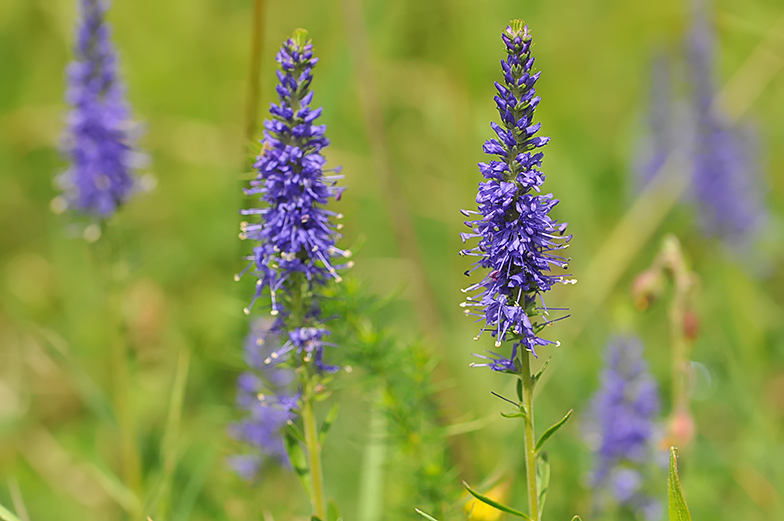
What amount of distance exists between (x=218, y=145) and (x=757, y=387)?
12.7 ft

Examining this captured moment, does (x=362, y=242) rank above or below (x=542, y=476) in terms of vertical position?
above

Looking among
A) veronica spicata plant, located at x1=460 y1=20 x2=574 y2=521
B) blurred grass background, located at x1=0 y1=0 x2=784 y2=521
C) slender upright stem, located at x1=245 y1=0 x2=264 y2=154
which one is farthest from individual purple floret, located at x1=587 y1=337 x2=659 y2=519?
slender upright stem, located at x1=245 y1=0 x2=264 y2=154

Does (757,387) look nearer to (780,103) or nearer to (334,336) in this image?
(334,336)

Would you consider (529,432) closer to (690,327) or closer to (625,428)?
(690,327)

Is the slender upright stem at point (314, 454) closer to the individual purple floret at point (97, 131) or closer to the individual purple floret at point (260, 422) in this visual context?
the individual purple floret at point (260, 422)

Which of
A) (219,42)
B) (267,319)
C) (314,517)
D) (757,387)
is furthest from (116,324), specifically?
(219,42)

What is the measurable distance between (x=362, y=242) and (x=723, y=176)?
373cm

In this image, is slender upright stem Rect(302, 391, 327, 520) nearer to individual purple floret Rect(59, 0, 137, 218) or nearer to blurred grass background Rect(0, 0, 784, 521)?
blurred grass background Rect(0, 0, 784, 521)

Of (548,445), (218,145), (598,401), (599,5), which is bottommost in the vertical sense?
(548,445)

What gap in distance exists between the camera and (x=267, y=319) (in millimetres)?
2820

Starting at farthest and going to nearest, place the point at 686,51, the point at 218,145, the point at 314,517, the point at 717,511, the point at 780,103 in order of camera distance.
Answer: the point at 780,103 < the point at 218,145 < the point at 686,51 < the point at 717,511 < the point at 314,517

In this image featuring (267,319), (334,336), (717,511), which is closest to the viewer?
(334,336)

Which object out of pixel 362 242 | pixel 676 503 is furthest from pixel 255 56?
pixel 676 503

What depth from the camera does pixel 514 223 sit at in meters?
1.54
